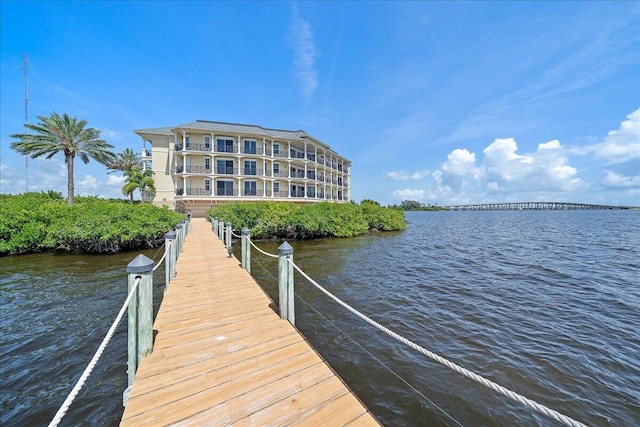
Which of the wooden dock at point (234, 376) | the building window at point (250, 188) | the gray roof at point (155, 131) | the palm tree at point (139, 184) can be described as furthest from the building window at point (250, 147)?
the wooden dock at point (234, 376)

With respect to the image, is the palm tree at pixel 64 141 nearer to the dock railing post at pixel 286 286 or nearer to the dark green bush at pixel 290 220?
the dark green bush at pixel 290 220

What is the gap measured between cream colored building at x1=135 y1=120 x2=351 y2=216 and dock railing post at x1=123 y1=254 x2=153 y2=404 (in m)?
29.5

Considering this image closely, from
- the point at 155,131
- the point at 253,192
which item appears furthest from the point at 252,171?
the point at 155,131

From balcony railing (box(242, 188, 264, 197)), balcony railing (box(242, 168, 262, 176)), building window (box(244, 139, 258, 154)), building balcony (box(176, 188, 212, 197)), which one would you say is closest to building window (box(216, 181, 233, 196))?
building balcony (box(176, 188, 212, 197))

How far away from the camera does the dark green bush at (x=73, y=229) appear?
543 inches

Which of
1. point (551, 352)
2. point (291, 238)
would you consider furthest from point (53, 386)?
point (291, 238)

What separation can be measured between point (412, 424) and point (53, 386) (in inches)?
242

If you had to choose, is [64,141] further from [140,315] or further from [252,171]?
[140,315]

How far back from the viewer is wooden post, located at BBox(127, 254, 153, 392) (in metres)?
3.27

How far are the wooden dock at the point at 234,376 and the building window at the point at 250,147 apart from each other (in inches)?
1203

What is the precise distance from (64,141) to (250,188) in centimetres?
1909

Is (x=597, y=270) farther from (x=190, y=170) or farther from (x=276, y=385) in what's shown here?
(x=190, y=170)

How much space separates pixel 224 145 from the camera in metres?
32.4

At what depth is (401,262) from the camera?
14391mm
